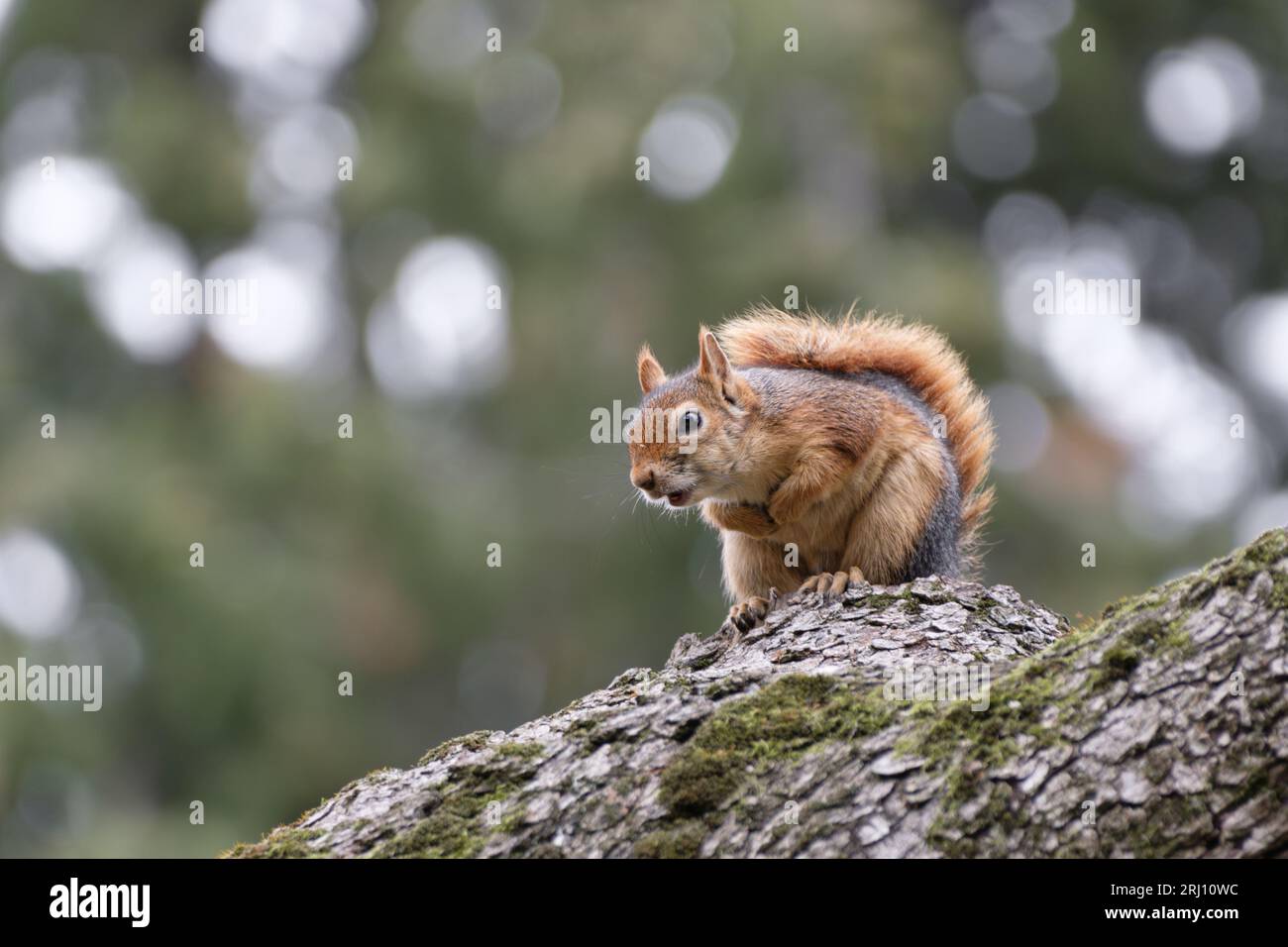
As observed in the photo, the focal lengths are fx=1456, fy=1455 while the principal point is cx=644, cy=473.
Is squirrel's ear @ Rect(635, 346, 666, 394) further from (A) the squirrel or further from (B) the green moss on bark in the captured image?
(B) the green moss on bark

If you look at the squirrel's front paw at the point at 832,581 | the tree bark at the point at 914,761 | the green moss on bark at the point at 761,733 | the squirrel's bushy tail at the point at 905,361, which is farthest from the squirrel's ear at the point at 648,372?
the green moss on bark at the point at 761,733

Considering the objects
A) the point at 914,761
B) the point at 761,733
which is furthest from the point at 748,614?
the point at 914,761

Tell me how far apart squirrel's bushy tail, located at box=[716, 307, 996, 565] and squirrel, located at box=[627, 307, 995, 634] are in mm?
15

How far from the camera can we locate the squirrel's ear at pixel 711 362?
386cm

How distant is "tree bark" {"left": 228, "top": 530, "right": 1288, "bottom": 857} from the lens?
206 cm

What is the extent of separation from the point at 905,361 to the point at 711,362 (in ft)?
2.09

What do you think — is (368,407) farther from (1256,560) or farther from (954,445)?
(1256,560)

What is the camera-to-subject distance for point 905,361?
4.15 meters

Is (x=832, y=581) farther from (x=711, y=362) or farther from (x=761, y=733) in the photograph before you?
(x=761, y=733)

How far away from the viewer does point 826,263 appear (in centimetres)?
868

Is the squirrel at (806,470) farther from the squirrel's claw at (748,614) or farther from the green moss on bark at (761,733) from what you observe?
the green moss on bark at (761,733)

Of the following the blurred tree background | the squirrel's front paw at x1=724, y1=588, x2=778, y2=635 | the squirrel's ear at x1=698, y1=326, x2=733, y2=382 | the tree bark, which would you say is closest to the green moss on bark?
the tree bark

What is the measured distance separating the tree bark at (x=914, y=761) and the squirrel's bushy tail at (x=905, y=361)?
4.92 feet

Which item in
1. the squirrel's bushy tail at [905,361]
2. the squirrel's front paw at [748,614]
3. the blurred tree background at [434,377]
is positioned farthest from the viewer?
the blurred tree background at [434,377]
